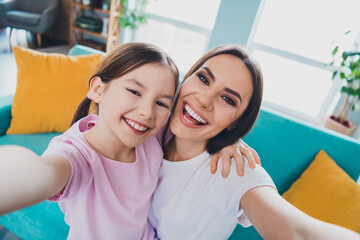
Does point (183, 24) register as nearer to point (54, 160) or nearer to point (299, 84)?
point (299, 84)

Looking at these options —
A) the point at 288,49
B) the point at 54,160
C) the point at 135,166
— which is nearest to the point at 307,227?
the point at 135,166

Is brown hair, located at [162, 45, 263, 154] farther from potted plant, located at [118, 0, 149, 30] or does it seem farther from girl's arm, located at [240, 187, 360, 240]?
potted plant, located at [118, 0, 149, 30]

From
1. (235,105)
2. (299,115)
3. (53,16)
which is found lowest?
(299,115)

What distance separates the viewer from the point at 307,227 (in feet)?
1.90

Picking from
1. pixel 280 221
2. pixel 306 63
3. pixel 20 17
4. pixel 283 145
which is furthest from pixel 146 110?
pixel 20 17

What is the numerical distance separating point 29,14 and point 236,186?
5.27m

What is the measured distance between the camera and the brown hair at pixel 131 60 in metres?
0.76

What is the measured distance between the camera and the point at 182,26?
3980mm

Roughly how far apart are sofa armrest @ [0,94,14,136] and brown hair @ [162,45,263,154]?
1.33 meters

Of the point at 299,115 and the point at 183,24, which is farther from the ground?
the point at 183,24

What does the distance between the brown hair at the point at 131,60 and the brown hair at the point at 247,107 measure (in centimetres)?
22

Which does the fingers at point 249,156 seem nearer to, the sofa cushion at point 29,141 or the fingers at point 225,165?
the fingers at point 225,165

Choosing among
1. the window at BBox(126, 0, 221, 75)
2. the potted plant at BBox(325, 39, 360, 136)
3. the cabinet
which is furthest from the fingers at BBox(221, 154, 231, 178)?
the cabinet

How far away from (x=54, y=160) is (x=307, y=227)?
660 mm
